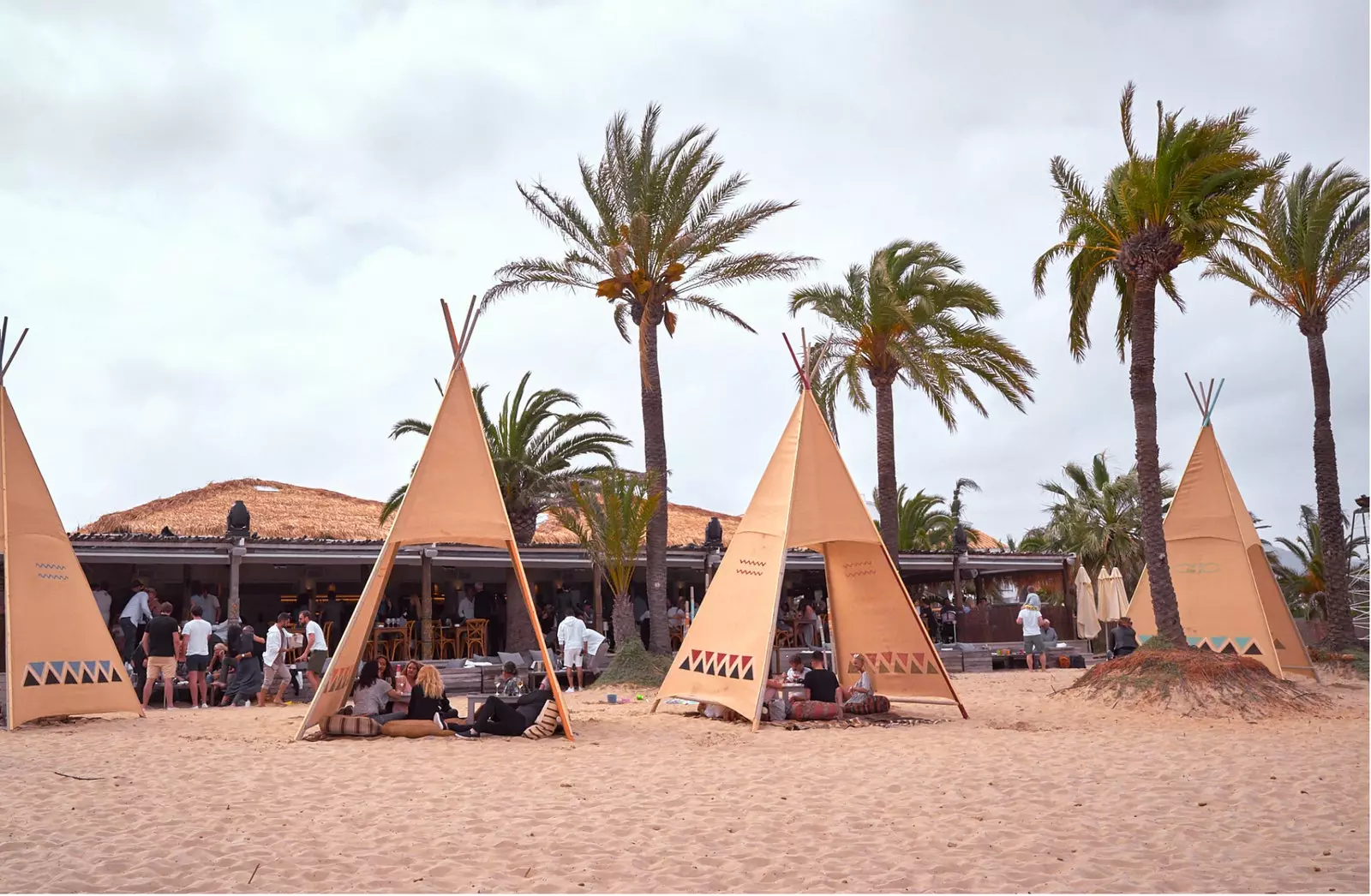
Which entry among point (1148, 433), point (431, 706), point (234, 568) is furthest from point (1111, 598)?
point (234, 568)

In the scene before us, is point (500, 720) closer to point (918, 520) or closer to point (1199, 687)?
point (1199, 687)

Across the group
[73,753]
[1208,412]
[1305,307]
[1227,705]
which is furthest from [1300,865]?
[1305,307]

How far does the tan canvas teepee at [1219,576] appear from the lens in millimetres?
15820

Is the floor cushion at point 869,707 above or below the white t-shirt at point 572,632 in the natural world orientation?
below

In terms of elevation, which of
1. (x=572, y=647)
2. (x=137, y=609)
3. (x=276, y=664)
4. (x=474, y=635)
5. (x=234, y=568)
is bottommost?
(x=276, y=664)

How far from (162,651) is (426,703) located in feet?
17.3

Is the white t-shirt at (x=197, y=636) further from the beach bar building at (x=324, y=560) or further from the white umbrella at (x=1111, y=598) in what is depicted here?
the white umbrella at (x=1111, y=598)

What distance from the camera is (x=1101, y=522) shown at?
3272cm

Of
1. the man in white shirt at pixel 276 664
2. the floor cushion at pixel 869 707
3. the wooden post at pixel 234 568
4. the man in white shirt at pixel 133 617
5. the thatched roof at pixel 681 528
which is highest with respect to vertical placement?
the thatched roof at pixel 681 528

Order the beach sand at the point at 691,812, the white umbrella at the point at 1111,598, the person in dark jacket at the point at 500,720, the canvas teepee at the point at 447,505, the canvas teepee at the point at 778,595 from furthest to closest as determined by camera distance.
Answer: the white umbrella at the point at 1111,598
the canvas teepee at the point at 778,595
the canvas teepee at the point at 447,505
the person in dark jacket at the point at 500,720
the beach sand at the point at 691,812

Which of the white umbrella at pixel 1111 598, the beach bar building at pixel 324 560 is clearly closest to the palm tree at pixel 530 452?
the beach bar building at pixel 324 560

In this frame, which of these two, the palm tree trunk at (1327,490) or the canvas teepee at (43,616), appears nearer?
the canvas teepee at (43,616)

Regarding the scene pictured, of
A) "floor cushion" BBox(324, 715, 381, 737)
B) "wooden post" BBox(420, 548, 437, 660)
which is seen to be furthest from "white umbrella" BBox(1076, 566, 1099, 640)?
"floor cushion" BBox(324, 715, 381, 737)

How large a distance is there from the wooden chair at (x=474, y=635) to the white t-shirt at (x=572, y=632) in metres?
3.43
